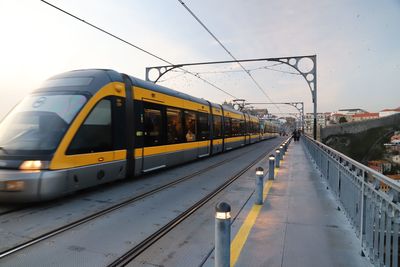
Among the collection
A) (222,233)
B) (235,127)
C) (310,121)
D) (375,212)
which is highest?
(310,121)

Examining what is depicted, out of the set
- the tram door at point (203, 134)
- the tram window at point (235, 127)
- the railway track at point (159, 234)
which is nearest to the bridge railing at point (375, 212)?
the railway track at point (159, 234)

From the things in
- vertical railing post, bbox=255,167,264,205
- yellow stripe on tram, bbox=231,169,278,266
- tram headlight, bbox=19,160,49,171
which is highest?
tram headlight, bbox=19,160,49,171

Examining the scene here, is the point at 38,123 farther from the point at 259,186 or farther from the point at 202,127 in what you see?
the point at 202,127

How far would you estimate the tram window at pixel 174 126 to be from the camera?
36.1 ft

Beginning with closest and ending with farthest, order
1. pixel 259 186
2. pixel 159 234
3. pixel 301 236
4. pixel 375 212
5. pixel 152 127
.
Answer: pixel 375 212
pixel 301 236
pixel 159 234
pixel 259 186
pixel 152 127

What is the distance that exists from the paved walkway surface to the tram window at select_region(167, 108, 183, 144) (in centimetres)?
491

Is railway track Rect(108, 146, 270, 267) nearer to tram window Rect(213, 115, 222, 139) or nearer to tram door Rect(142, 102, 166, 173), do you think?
tram door Rect(142, 102, 166, 173)

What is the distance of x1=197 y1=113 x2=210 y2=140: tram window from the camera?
1454 cm

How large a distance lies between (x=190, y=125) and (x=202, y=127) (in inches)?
70.8

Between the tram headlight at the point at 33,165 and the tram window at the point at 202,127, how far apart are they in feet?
29.6

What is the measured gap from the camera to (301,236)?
4.59 metres

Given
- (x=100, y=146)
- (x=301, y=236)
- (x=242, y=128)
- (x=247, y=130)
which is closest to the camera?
(x=301, y=236)

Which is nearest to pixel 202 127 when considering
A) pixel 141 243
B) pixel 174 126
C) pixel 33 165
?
pixel 174 126

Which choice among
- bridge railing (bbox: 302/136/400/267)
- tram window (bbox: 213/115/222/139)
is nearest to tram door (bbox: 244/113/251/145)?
tram window (bbox: 213/115/222/139)
